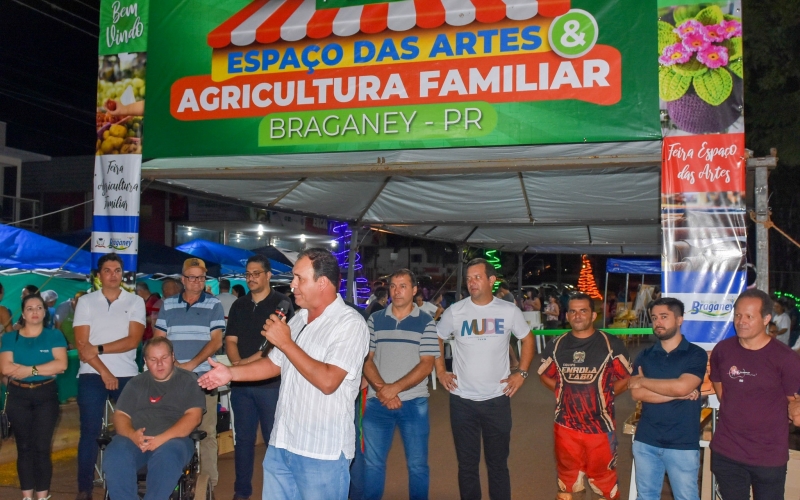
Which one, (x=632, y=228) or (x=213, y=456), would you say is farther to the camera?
(x=632, y=228)

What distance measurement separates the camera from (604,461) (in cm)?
490

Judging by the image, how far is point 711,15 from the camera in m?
5.39

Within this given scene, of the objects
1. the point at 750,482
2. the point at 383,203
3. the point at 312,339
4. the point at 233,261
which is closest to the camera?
the point at 312,339

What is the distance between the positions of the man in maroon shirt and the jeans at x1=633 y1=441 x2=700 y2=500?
0.26 meters

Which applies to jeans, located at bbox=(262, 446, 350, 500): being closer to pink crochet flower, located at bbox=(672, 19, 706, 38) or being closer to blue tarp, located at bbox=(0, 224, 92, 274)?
pink crochet flower, located at bbox=(672, 19, 706, 38)

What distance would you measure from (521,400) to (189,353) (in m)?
6.70

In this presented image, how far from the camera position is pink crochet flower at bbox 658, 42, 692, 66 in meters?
5.43

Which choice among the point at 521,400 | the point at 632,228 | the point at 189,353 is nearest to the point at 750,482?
the point at 189,353

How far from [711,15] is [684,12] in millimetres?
197

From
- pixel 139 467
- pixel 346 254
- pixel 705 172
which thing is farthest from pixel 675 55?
pixel 346 254

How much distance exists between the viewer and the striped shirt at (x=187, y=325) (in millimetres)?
6078

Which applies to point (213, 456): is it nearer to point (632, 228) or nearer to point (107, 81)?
point (107, 81)

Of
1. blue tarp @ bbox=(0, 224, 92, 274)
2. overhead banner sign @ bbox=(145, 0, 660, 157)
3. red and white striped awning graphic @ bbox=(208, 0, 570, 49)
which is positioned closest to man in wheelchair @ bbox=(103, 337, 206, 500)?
overhead banner sign @ bbox=(145, 0, 660, 157)

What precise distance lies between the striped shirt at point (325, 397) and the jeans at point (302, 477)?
40mm
